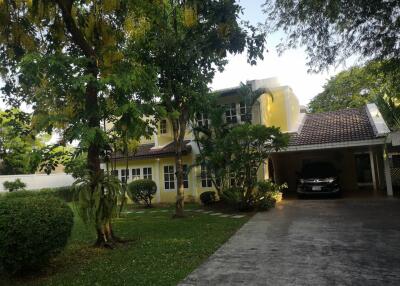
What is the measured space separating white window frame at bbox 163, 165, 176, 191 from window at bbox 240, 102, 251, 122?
520cm

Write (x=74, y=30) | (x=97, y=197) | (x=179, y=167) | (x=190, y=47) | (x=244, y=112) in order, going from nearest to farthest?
(x=97, y=197)
(x=74, y=30)
(x=190, y=47)
(x=179, y=167)
(x=244, y=112)

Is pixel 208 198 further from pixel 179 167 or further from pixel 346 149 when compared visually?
pixel 346 149

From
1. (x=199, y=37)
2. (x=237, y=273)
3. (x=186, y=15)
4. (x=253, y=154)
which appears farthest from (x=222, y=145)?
(x=237, y=273)

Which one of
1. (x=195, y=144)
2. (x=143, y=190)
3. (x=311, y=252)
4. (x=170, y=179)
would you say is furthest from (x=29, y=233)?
(x=170, y=179)

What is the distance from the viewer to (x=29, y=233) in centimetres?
554

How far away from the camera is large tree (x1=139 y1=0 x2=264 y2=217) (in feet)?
28.4

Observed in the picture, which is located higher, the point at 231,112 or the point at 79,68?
the point at 231,112

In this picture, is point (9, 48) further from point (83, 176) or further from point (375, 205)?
point (375, 205)

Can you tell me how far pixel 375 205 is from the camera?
13.2m

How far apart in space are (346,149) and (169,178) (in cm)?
1122

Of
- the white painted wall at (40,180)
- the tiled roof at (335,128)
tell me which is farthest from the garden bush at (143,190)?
the white painted wall at (40,180)

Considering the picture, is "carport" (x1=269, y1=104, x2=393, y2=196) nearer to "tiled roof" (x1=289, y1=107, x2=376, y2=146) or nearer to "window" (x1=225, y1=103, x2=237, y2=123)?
"tiled roof" (x1=289, y1=107, x2=376, y2=146)

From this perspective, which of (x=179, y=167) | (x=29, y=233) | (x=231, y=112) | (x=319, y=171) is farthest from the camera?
(x=231, y=112)

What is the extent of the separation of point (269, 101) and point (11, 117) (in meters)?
13.4
